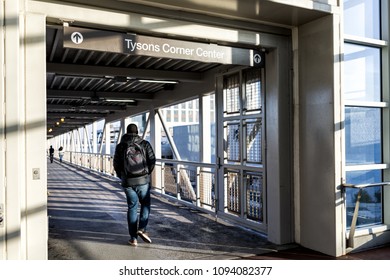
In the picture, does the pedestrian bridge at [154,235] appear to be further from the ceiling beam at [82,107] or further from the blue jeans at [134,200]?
the ceiling beam at [82,107]

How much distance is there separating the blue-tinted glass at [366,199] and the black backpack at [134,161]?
9.01 ft

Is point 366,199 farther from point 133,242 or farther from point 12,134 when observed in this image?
point 12,134

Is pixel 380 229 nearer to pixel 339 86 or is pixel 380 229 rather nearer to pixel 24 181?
pixel 339 86

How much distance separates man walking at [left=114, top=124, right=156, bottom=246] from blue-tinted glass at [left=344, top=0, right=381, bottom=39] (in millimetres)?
3180

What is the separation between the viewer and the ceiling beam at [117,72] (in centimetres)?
696

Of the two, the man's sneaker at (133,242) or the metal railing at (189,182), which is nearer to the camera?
the man's sneaker at (133,242)

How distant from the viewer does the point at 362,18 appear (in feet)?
16.3

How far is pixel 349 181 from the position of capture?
4742 mm

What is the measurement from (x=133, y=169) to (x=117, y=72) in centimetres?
329

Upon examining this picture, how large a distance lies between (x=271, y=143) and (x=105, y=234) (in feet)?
9.50

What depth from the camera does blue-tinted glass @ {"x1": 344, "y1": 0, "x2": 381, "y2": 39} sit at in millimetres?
4813

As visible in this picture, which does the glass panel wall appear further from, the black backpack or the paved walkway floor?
the black backpack

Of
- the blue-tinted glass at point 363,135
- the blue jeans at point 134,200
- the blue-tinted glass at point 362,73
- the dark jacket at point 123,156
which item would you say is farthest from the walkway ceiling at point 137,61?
the blue jeans at point 134,200
